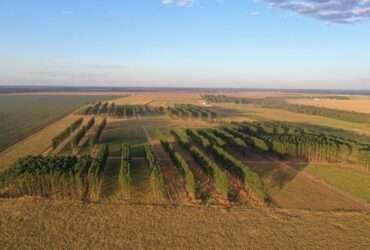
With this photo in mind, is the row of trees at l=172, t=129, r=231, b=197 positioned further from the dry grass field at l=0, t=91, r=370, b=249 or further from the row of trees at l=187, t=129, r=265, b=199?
the dry grass field at l=0, t=91, r=370, b=249

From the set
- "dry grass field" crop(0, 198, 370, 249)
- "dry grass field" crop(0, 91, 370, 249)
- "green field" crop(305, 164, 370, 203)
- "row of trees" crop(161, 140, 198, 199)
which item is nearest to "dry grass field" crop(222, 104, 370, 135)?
"green field" crop(305, 164, 370, 203)

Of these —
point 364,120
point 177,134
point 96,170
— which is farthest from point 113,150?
point 364,120

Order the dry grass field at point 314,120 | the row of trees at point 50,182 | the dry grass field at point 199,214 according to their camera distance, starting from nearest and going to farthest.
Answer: the dry grass field at point 199,214 → the row of trees at point 50,182 → the dry grass field at point 314,120

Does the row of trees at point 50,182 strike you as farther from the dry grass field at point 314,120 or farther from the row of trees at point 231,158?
the dry grass field at point 314,120

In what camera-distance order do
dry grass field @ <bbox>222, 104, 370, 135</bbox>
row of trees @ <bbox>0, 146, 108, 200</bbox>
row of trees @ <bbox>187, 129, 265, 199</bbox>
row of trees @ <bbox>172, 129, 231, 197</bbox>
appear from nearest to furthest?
row of trees @ <bbox>0, 146, 108, 200</bbox> < row of trees @ <bbox>172, 129, 231, 197</bbox> < row of trees @ <bbox>187, 129, 265, 199</bbox> < dry grass field @ <bbox>222, 104, 370, 135</bbox>

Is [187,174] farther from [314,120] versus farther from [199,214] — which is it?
[314,120]

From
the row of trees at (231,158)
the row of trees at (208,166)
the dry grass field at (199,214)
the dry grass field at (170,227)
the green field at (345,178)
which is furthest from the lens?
the green field at (345,178)

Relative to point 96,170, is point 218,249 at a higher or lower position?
lower

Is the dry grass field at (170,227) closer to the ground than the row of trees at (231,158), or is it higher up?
closer to the ground

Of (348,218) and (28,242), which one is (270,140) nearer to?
(348,218)

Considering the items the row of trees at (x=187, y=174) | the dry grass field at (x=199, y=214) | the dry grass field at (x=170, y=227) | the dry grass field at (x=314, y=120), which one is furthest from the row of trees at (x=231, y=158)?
the dry grass field at (x=314, y=120)

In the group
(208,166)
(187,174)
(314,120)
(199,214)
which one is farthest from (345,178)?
(314,120)
